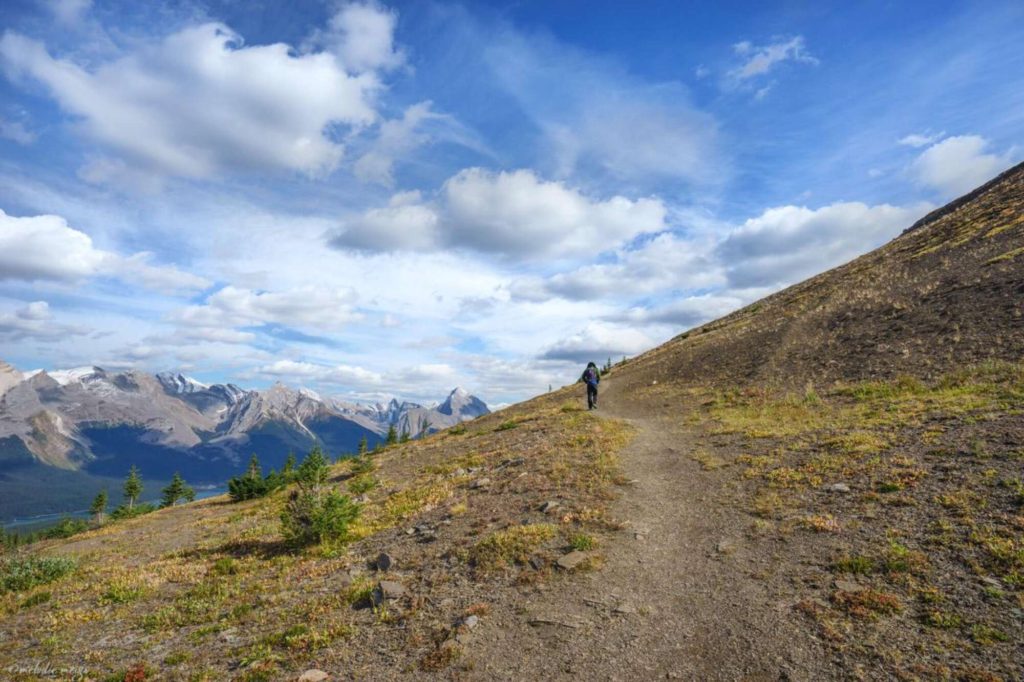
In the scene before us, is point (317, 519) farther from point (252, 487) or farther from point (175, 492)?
point (175, 492)

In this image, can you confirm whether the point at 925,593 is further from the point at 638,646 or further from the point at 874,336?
the point at 874,336

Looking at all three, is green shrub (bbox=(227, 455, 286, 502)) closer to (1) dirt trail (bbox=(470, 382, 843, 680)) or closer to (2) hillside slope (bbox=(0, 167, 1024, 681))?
(2) hillside slope (bbox=(0, 167, 1024, 681))

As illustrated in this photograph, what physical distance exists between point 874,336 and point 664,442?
2152 centimetres

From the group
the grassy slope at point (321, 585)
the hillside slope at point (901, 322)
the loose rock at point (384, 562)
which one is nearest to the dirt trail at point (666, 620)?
the grassy slope at point (321, 585)

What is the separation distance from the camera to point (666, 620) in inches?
392

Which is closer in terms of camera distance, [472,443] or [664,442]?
[664,442]

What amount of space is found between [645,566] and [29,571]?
21.4 m

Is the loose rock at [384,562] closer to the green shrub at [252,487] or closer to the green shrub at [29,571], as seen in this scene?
the green shrub at [29,571]

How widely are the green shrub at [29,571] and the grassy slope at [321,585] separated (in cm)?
71

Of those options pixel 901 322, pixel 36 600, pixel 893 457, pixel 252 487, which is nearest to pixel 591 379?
pixel 893 457

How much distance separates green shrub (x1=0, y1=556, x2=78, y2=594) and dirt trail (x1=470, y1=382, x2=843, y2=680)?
17.7 meters

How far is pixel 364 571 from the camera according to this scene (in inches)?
579

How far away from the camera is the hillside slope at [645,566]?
9008 millimetres

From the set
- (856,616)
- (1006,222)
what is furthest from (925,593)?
(1006,222)
